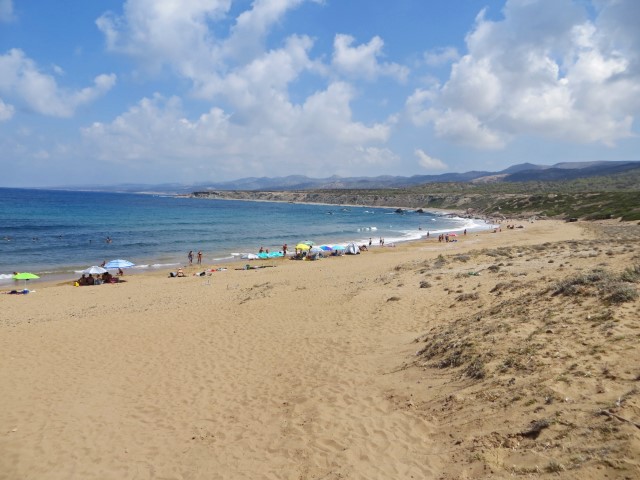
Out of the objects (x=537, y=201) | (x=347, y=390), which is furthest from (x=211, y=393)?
(x=537, y=201)

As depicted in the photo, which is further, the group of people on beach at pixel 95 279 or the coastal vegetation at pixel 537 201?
the coastal vegetation at pixel 537 201

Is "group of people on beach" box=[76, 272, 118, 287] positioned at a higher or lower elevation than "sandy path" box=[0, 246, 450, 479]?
lower

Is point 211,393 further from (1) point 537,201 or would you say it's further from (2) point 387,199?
(2) point 387,199

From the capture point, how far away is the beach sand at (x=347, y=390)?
17.7 feet

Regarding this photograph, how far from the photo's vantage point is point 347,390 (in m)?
8.25

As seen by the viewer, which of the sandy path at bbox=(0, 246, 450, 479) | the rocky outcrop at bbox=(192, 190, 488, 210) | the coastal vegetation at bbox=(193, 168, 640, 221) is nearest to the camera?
the sandy path at bbox=(0, 246, 450, 479)

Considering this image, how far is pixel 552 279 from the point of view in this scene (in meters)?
12.9

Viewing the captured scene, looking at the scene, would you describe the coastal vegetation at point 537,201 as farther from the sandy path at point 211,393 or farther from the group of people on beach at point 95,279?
the group of people on beach at point 95,279

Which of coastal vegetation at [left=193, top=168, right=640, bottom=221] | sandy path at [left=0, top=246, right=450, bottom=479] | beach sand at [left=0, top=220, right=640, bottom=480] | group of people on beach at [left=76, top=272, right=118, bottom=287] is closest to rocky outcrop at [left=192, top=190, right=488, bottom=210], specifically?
coastal vegetation at [left=193, top=168, right=640, bottom=221]

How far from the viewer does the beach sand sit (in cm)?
539

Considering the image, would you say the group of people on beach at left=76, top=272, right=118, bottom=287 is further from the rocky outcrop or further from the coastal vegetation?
A: the rocky outcrop

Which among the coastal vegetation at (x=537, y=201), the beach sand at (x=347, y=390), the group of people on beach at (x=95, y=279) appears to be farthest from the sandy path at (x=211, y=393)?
the coastal vegetation at (x=537, y=201)

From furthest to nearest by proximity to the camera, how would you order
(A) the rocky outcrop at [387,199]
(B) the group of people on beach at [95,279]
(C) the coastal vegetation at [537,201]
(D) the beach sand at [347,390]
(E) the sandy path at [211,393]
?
(A) the rocky outcrop at [387,199] < (C) the coastal vegetation at [537,201] < (B) the group of people on beach at [95,279] < (E) the sandy path at [211,393] < (D) the beach sand at [347,390]

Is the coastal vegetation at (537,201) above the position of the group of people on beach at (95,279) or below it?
above
